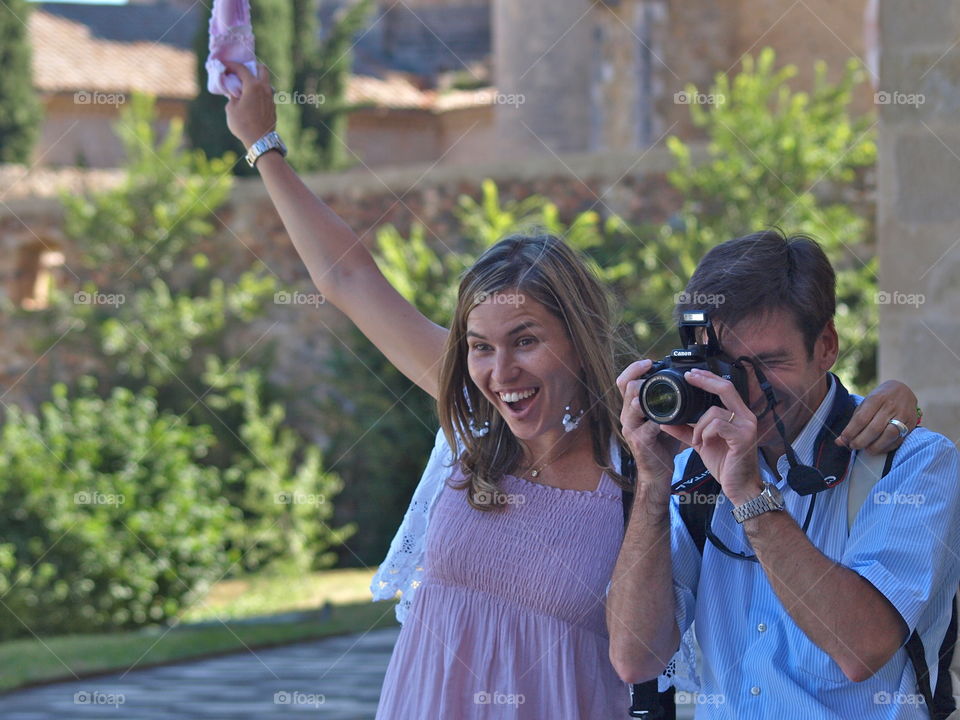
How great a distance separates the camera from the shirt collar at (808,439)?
6.57 ft

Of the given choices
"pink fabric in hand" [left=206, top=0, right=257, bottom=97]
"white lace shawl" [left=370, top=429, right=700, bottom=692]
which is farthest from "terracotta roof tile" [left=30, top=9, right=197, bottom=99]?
"white lace shawl" [left=370, top=429, right=700, bottom=692]

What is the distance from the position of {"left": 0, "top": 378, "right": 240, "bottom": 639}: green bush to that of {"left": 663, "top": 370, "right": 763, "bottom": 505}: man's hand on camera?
703cm

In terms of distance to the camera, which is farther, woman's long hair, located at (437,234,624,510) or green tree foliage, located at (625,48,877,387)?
green tree foliage, located at (625,48,877,387)

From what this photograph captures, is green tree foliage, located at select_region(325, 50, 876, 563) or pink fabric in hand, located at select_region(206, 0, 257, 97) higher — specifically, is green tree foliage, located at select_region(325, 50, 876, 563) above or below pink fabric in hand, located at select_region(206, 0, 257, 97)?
above

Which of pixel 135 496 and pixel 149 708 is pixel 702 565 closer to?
pixel 149 708

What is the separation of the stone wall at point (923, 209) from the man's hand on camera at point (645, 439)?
1156 mm

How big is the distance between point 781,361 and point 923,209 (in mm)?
1160

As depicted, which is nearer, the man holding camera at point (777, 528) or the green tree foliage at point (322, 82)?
the man holding camera at point (777, 528)

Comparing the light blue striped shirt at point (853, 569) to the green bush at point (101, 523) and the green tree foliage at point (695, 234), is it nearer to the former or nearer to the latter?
the green bush at point (101, 523)

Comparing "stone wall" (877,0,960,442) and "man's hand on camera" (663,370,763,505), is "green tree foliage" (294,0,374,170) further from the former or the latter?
"man's hand on camera" (663,370,763,505)

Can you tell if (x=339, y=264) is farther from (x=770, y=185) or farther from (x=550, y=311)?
(x=770, y=185)

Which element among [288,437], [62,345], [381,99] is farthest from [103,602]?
[381,99]

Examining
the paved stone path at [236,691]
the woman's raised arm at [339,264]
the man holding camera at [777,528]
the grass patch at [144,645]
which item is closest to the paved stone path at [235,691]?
the paved stone path at [236,691]

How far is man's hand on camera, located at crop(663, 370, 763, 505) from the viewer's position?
1.86 meters
